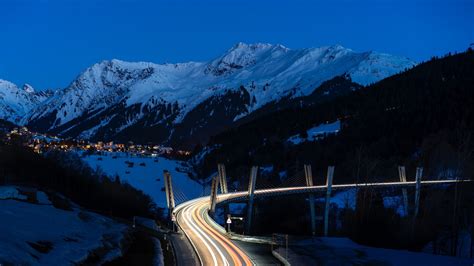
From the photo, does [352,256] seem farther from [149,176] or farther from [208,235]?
[149,176]

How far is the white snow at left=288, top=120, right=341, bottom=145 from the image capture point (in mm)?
173000

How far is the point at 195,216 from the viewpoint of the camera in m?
61.9

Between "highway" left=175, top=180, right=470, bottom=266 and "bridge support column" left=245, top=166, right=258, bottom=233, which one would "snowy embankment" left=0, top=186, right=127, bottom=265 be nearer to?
"highway" left=175, top=180, right=470, bottom=266

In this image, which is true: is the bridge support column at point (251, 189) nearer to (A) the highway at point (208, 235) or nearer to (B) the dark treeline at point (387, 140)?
(A) the highway at point (208, 235)

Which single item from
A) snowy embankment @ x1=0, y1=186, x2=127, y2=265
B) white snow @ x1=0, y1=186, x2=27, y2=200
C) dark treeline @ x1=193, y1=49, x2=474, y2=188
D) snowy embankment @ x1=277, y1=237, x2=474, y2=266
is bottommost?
snowy embankment @ x1=277, y1=237, x2=474, y2=266

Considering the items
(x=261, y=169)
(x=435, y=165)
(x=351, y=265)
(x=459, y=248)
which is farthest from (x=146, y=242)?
(x=261, y=169)

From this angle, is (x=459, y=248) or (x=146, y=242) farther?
(x=459, y=248)

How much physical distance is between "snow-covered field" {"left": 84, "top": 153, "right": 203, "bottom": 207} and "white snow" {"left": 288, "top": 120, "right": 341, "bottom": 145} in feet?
135

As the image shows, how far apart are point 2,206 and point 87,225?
610 cm

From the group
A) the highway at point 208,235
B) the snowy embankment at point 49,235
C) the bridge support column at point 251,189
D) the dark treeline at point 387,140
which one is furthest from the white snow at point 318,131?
the snowy embankment at point 49,235

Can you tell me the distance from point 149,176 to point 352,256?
407ft

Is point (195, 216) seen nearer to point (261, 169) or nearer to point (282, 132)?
point (261, 169)

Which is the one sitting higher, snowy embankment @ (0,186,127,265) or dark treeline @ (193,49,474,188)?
dark treeline @ (193,49,474,188)

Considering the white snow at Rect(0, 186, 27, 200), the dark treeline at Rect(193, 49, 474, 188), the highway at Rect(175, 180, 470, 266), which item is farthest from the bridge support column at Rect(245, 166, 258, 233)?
Answer: the dark treeline at Rect(193, 49, 474, 188)
